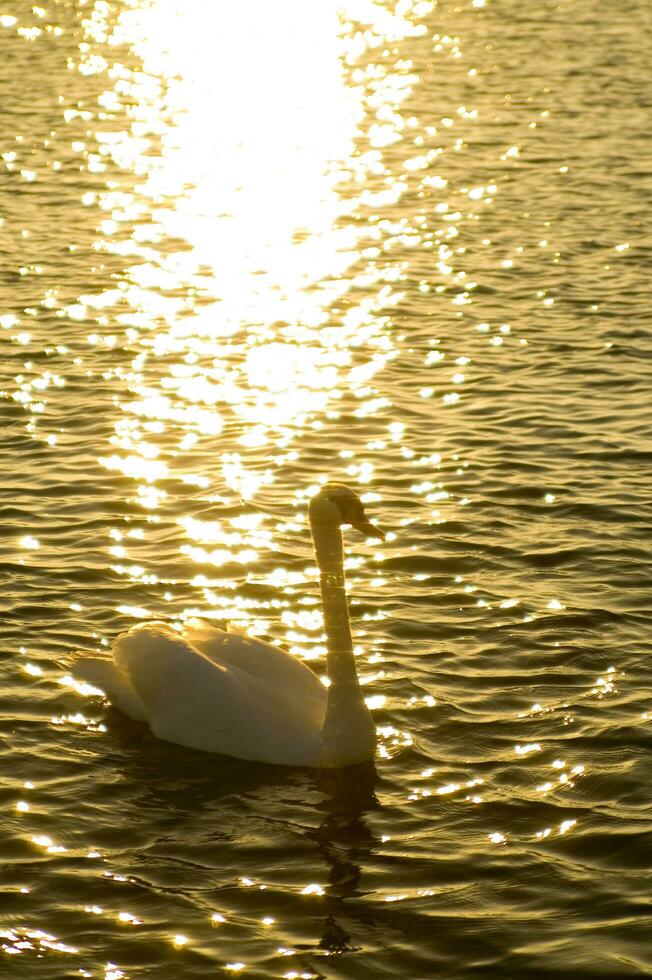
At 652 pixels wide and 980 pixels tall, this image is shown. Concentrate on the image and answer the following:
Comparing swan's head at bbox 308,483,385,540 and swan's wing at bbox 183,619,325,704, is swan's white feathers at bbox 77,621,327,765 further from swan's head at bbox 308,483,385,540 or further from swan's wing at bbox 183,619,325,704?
swan's head at bbox 308,483,385,540

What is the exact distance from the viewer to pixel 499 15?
4275cm

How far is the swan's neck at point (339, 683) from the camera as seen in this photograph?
34.1ft

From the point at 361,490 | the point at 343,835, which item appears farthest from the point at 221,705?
the point at 361,490

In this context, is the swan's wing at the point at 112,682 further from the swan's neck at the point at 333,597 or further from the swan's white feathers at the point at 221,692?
the swan's neck at the point at 333,597

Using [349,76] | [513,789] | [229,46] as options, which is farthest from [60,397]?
[229,46]

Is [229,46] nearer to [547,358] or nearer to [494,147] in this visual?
[494,147]

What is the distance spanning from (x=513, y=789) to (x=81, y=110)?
24301 millimetres

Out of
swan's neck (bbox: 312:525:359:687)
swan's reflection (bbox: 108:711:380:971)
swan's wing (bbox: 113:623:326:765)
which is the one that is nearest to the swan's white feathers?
swan's wing (bbox: 113:623:326:765)

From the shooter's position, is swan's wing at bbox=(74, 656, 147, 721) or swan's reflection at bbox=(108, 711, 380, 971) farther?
swan's wing at bbox=(74, 656, 147, 721)

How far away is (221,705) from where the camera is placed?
34.7ft

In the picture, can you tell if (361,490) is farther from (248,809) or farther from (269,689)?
(248,809)

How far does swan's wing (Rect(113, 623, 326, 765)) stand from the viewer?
34.6 ft

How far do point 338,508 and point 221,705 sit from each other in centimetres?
143

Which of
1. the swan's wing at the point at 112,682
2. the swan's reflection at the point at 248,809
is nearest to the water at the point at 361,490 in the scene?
the swan's reflection at the point at 248,809
